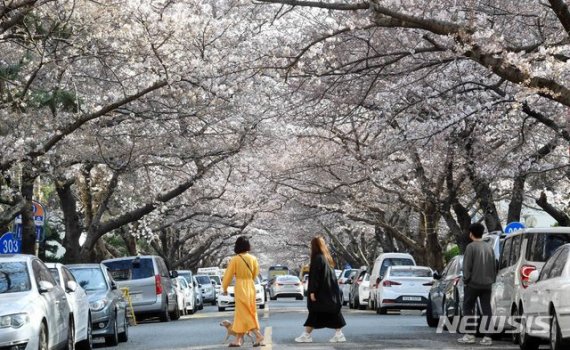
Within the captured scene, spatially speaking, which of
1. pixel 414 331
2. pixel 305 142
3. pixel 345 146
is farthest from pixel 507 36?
pixel 305 142

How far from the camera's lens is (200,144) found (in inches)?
1260

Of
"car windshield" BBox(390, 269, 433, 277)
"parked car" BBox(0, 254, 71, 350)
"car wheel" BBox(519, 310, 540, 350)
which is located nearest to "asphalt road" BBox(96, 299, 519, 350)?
"car wheel" BBox(519, 310, 540, 350)

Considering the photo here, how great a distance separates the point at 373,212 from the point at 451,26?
106ft

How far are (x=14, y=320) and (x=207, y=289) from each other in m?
42.4

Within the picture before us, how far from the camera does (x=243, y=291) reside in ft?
55.2

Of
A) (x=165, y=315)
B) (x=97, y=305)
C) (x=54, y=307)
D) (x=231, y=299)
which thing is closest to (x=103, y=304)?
(x=97, y=305)

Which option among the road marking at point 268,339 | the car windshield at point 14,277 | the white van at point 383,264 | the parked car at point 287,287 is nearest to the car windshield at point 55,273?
the car windshield at point 14,277

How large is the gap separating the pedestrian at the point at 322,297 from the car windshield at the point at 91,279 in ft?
14.8

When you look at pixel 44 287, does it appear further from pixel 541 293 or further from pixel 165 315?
pixel 165 315

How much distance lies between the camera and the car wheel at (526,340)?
15.1 metres

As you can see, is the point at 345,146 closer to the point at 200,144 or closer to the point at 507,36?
the point at 200,144

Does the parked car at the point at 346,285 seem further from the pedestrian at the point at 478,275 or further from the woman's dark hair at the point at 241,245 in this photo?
the woman's dark hair at the point at 241,245

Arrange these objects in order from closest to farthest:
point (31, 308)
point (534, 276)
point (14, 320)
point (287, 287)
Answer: point (14, 320)
point (31, 308)
point (534, 276)
point (287, 287)

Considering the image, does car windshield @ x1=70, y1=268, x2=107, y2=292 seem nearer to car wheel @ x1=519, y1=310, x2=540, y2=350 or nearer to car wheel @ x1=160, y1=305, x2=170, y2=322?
car wheel @ x1=519, y1=310, x2=540, y2=350
